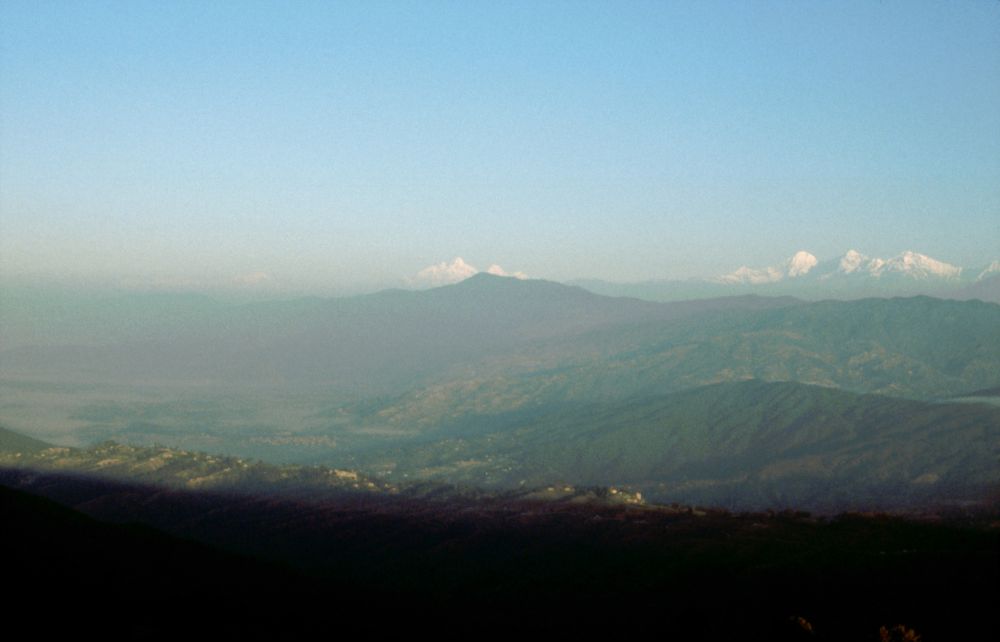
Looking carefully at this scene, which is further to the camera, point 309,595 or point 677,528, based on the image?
point 677,528

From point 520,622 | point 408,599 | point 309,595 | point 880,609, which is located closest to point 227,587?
point 309,595

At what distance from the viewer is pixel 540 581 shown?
114 m

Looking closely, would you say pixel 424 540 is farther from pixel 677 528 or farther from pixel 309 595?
pixel 309 595

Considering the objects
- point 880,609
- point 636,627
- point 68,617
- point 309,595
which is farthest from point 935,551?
point 68,617

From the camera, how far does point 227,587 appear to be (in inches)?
3438

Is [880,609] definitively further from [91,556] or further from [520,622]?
[91,556]

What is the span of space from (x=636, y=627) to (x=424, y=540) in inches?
3428

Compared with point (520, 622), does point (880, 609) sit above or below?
above

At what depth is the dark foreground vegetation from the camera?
232 feet

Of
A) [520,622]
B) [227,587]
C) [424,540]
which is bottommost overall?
[424,540]

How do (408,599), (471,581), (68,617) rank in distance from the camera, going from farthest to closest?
(471,581) → (408,599) → (68,617)

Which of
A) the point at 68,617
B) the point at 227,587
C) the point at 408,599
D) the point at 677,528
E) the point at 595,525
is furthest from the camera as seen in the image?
the point at 595,525

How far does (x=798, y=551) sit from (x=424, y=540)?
78.9 meters

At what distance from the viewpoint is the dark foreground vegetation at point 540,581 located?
232 feet
